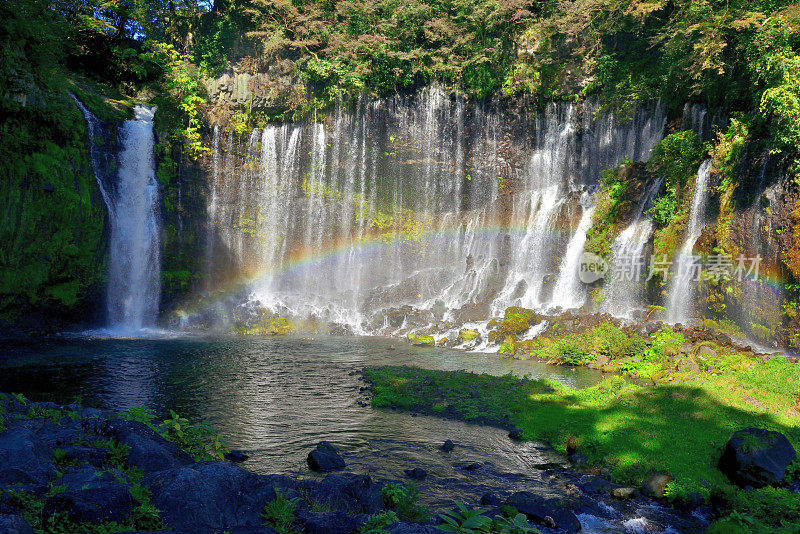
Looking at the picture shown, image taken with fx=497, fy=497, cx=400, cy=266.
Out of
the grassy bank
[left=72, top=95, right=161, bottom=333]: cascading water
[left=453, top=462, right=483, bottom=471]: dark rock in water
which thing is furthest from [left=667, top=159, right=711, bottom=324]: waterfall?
[left=72, top=95, right=161, bottom=333]: cascading water

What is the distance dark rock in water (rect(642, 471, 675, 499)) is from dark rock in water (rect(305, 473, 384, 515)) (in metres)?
3.75

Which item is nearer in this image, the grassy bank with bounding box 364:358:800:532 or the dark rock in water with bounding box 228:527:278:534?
the dark rock in water with bounding box 228:527:278:534

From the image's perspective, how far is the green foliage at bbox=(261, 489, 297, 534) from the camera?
4.77 m

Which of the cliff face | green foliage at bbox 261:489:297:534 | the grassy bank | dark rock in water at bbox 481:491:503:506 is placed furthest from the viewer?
the cliff face

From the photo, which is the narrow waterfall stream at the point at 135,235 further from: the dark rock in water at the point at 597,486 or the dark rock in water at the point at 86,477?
the dark rock in water at the point at 597,486

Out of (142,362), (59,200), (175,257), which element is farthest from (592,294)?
(59,200)

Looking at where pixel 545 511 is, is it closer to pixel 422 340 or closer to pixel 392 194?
pixel 422 340

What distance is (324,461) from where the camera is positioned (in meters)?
7.48

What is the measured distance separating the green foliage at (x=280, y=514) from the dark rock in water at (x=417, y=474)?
2644 millimetres

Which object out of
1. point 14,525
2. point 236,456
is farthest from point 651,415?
point 14,525

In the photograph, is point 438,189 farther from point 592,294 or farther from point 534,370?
point 534,370

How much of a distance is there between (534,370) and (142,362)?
11.8 meters

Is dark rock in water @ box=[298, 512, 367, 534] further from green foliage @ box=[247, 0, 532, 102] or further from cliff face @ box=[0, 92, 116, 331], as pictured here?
green foliage @ box=[247, 0, 532, 102]

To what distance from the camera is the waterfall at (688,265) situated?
61.4 feet
